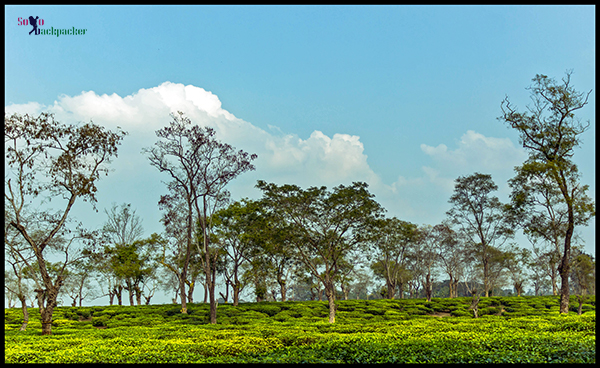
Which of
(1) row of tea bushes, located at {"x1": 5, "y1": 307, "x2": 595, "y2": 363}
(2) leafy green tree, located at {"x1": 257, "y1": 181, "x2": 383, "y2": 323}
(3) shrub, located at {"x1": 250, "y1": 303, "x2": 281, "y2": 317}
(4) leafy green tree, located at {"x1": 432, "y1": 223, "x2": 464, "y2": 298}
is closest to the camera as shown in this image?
(1) row of tea bushes, located at {"x1": 5, "y1": 307, "x2": 595, "y2": 363}

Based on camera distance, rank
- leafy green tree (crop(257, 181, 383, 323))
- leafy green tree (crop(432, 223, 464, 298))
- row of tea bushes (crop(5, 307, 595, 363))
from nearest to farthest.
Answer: row of tea bushes (crop(5, 307, 595, 363)), leafy green tree (crop(257, 181, 383, 323)), leafy green tree (crop(432, 223, 464, 298))

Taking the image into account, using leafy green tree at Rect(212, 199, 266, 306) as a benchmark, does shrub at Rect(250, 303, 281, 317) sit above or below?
below

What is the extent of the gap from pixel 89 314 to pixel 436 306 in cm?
2980

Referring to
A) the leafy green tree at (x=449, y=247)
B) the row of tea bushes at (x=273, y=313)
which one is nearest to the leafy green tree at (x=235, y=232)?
the row of tea bushes at (x=273, y=313)

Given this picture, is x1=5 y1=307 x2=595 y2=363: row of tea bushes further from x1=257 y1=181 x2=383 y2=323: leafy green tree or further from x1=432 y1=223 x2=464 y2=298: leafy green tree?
x1=432 y1=223 x2=464 y2=298: leafy green tree

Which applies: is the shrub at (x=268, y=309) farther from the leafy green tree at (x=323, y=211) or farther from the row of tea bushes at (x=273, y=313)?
the leafy green tree at (x=323, y=211)

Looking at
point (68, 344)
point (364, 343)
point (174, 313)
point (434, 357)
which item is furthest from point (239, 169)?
point (434, 357)

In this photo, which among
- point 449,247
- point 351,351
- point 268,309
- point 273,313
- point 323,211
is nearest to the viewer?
point 351,351

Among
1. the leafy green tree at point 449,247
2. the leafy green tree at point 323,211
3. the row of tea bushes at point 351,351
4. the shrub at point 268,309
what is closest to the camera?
the row of tea bushes at point 351,351

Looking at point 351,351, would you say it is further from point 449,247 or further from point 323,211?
point 449,247

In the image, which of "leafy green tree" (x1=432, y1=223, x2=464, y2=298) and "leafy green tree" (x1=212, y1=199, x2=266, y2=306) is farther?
"leafy green tree" (x1=432, y1=223, x2=464, y2=298)

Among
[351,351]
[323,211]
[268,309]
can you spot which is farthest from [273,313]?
[351,351]

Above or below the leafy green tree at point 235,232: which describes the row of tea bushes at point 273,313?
below

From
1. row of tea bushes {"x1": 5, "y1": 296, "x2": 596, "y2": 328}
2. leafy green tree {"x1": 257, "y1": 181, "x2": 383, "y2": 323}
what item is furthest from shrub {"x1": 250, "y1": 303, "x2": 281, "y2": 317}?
leafy green tree {"x1": 257, "y1": 181, "x2": 383, "y2": 323}
